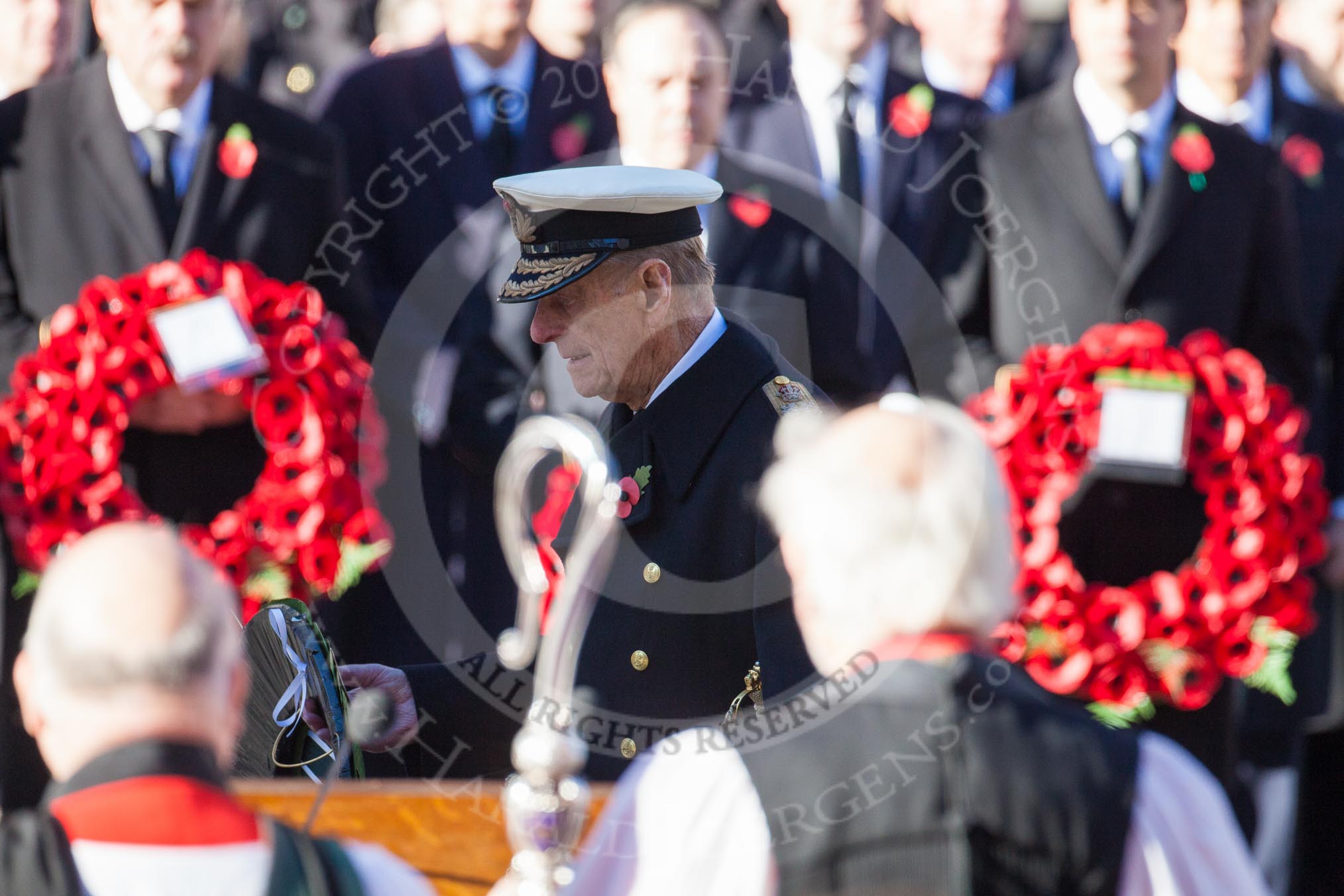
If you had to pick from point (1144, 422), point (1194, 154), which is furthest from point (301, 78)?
→ point (1144, 422)

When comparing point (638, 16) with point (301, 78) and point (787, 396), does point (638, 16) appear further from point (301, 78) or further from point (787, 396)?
point (787, 396)

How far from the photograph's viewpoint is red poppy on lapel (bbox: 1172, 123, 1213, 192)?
4277mm

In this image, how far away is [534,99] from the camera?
4695 millimetres

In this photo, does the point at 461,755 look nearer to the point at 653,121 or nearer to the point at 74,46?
the point at 653,121

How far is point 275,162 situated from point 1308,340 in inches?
102

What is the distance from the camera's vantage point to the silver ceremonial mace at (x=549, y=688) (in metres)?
1.96

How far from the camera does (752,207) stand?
4395mm

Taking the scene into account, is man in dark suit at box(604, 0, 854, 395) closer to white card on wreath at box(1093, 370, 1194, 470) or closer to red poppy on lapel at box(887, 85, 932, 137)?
red poppy on lapel at box(887, 85, 932, 137)

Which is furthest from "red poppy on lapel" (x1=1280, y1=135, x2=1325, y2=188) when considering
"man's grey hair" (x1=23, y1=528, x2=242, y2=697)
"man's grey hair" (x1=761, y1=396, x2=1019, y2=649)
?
"man's grey hair" (x1=23, y1=528, x2=242, y2=697)

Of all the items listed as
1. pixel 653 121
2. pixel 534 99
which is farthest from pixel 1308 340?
pixel 534 99

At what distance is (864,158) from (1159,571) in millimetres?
1320

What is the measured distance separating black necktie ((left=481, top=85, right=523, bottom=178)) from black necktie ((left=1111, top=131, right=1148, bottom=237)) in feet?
5.10

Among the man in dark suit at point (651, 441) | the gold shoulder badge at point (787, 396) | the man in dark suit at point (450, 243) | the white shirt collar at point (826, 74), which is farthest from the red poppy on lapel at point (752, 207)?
the gold shoulder badge at point (787, 396)

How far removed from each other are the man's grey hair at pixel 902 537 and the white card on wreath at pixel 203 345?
7.37 ft
